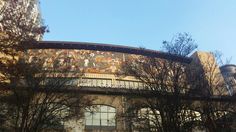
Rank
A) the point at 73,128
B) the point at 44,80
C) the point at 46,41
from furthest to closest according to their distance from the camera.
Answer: the point at 46,41
the point at 73,128
the point at 44,80

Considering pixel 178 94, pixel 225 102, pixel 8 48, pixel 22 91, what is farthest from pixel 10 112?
pixel 225 102

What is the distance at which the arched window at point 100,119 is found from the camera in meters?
27.2

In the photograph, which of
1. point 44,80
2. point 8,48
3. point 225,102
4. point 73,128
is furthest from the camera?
point 73,128

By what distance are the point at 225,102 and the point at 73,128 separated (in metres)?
11.9

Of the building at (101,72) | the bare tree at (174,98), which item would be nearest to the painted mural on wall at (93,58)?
the building at (101,72)

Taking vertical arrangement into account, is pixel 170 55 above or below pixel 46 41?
below

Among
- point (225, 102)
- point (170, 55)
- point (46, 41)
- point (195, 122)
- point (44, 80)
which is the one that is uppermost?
point (46, 41)

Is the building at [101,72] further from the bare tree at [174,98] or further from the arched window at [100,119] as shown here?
the bare tree at [174,98]

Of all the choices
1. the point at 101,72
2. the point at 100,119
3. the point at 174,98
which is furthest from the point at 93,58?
the point at 174,98

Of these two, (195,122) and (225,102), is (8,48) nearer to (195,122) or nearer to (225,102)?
(195,122)

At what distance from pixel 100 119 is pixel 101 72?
19.4 feet

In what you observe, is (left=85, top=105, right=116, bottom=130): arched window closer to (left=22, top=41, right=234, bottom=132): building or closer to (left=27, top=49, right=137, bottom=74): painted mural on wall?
(left=22, top=41, right=234, bottom=132): building

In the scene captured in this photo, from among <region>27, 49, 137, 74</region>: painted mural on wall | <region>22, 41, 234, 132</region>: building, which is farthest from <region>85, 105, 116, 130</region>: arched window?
<region>27, 49, 137, 74</region>: painted mural on wall

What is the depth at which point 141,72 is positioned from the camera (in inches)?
833
